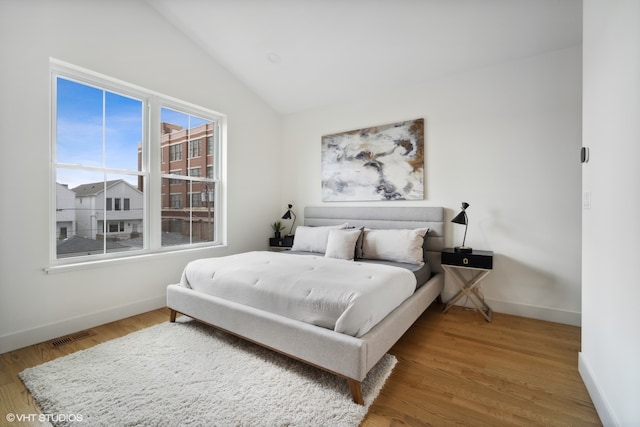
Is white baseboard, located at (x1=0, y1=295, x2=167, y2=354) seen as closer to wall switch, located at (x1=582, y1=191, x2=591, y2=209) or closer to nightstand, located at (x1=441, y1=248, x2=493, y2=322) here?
nightstand, located at (x1=441, y1=248, x2=493, y2=322)

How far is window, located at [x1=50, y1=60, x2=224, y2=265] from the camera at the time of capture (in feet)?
8.43

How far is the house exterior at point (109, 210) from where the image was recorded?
2701 millimetres

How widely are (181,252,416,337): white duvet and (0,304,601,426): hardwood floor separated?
0.44 metres

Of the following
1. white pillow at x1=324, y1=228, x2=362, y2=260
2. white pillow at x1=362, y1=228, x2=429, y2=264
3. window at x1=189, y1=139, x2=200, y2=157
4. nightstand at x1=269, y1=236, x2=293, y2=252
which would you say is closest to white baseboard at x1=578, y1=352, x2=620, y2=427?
white pillow at x1=362, y1=228, x2=429, y2=264

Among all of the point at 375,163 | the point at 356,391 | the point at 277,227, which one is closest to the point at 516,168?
the point at 375,163

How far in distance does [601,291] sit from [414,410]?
1.24 metres

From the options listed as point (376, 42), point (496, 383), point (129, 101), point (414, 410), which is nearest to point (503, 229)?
point (496, 383)

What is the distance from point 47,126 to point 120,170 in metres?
0.67

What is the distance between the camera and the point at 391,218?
3600 millimetres

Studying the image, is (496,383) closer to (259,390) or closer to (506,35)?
(259,390)

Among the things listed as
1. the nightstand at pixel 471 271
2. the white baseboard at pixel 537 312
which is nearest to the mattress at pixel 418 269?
the nightstand at pixel 471 271

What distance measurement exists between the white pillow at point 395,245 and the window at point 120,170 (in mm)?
2237

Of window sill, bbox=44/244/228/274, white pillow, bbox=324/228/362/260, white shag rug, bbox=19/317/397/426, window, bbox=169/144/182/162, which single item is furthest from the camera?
window, bbox=169/144/182/162

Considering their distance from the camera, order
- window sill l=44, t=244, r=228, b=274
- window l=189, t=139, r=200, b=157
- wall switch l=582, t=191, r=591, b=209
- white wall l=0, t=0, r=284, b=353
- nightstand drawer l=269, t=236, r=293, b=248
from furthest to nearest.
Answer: nightstand drawer l=269, t=236, r=293, b=248 < window l=189, t=139, r=200, b=157 < window sill l=44, t=244, r=228, b=274 < white wall l=0, t=0, r=284, b=353 < wall switch l=582, t=191, r=591, b=209
